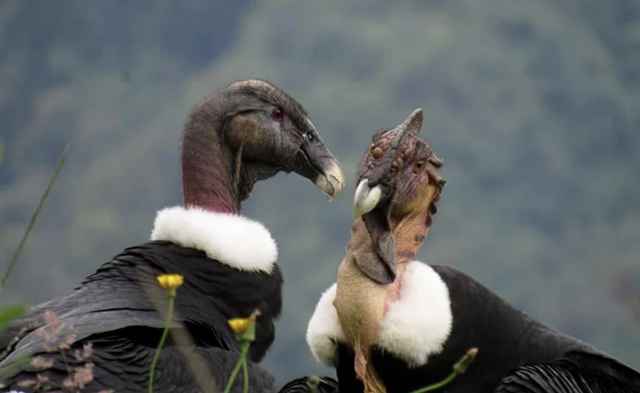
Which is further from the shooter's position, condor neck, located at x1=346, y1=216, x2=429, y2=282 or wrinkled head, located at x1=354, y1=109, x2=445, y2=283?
condor neck, located at x1=346, y1=216, x2=429, y2=282

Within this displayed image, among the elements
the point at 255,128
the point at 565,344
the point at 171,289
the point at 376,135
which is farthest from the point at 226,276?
the point at 171,289

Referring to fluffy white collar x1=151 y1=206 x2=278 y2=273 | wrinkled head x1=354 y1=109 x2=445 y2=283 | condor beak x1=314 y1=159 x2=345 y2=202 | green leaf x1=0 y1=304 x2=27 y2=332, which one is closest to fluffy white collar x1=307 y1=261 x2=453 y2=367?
wrinkled head x1=354 y1=109 x2=445 y2=283

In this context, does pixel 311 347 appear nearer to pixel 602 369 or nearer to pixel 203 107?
pixel 602 369

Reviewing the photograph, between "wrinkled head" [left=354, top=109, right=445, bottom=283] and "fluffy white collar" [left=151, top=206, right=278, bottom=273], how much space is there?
3.94 feet

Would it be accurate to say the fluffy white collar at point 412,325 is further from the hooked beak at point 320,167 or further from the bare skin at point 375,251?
the hooked beak at point 320,167

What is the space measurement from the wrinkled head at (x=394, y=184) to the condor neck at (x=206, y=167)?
157cm

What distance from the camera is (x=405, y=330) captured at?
4.20 m

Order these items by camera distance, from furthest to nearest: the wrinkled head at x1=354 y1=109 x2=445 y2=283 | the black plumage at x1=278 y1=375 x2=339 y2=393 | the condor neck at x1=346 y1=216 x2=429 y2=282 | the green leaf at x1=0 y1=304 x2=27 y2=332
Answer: the black plumage at x1=278 y1=375 x2=339 y2=393
the condor neck at x1=346 y1=216 x2=429 y2=282
the wrinkled head at x1=354 y1=109 x2=445 y2=283
the green leaf at x1=0 y1=304 x2=27 y2=332

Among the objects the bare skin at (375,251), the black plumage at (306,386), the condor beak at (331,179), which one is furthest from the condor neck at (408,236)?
the condor beak at (331,179)

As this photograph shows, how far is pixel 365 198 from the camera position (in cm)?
418

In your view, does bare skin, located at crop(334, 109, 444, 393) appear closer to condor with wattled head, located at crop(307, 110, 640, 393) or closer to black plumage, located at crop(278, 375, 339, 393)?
condor with wattled head, located at crop(307, 110, 640, 393)

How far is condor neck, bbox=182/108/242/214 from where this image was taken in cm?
589

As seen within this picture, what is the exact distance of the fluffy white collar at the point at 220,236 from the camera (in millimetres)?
5512

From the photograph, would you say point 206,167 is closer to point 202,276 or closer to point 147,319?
point 202,276
